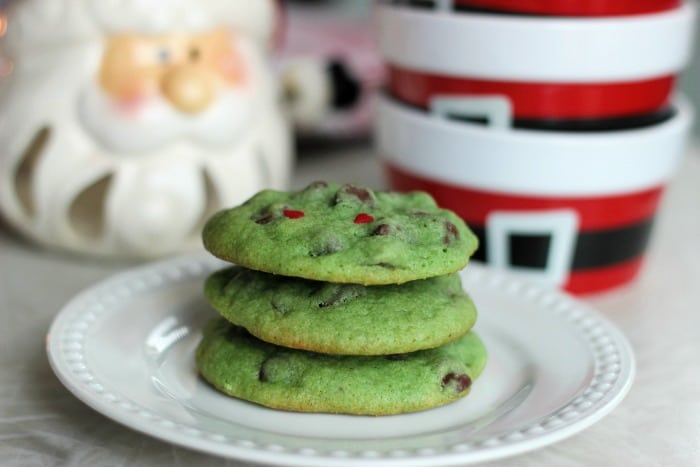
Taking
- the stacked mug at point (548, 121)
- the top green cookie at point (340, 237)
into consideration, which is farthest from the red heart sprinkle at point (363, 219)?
the stacked mug at point (548, 121)

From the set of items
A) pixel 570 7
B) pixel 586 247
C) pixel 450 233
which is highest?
pixel 570 7

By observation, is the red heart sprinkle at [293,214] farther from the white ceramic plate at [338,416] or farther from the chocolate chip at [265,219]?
the white ceramic plate at [338,416]

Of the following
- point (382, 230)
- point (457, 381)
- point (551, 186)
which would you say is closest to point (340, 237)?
point (382, 230)

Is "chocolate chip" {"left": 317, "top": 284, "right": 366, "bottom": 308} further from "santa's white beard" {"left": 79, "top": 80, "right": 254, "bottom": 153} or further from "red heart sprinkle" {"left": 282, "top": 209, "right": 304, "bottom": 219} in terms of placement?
"santa's white beard" {"left": 79, "top": 80, "right": 254, "bottom": 153}

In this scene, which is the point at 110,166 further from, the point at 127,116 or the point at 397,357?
the point at 397,357

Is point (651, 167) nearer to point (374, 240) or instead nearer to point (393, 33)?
point (393, 33)
